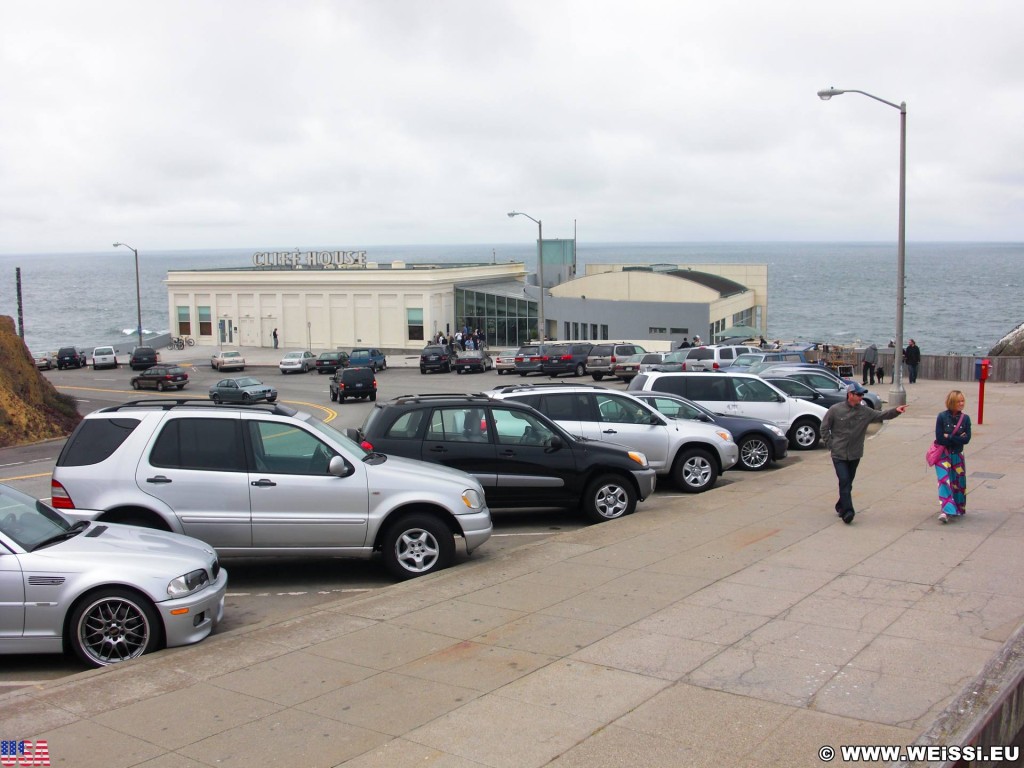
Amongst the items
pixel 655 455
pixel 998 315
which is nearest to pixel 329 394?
pixel 655 455

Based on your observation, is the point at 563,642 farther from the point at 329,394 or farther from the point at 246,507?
the point at 329,394

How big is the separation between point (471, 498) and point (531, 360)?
3655 cm

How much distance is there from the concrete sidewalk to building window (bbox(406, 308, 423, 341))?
57.7 m

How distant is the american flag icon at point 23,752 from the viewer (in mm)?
5594

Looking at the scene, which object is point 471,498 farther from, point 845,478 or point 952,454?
point 952,454

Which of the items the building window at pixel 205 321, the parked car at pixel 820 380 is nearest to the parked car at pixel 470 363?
the parked car at pixel 820 380

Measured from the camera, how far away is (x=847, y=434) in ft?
38.1

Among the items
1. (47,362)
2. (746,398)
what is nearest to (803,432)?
(746,398)

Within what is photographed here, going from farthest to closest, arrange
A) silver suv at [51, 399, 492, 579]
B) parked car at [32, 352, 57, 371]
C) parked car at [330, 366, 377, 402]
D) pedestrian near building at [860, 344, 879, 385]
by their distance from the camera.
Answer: parked car at [32, 352, 57, 371], parked car at [330, 366, 377, 402], pedestrian near building at [860, 344, 879, 385], silver suv at [51, 399, 492, 579]

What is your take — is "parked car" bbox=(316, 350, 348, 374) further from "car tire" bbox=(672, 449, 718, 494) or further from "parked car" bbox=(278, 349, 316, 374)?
"car tire" bbox=(672, 449, 718, 494)

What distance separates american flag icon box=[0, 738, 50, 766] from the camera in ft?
18.4

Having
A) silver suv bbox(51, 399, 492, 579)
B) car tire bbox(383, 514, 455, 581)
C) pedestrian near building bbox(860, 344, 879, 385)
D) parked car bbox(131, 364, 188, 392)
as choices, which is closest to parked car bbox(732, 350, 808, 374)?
pedestrian near building bbox(860, 344, 879, 385)

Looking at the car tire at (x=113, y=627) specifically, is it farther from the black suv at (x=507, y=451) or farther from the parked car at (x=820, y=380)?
the parked car at (x=820, y=380)

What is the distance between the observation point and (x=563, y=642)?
24.9 feet
